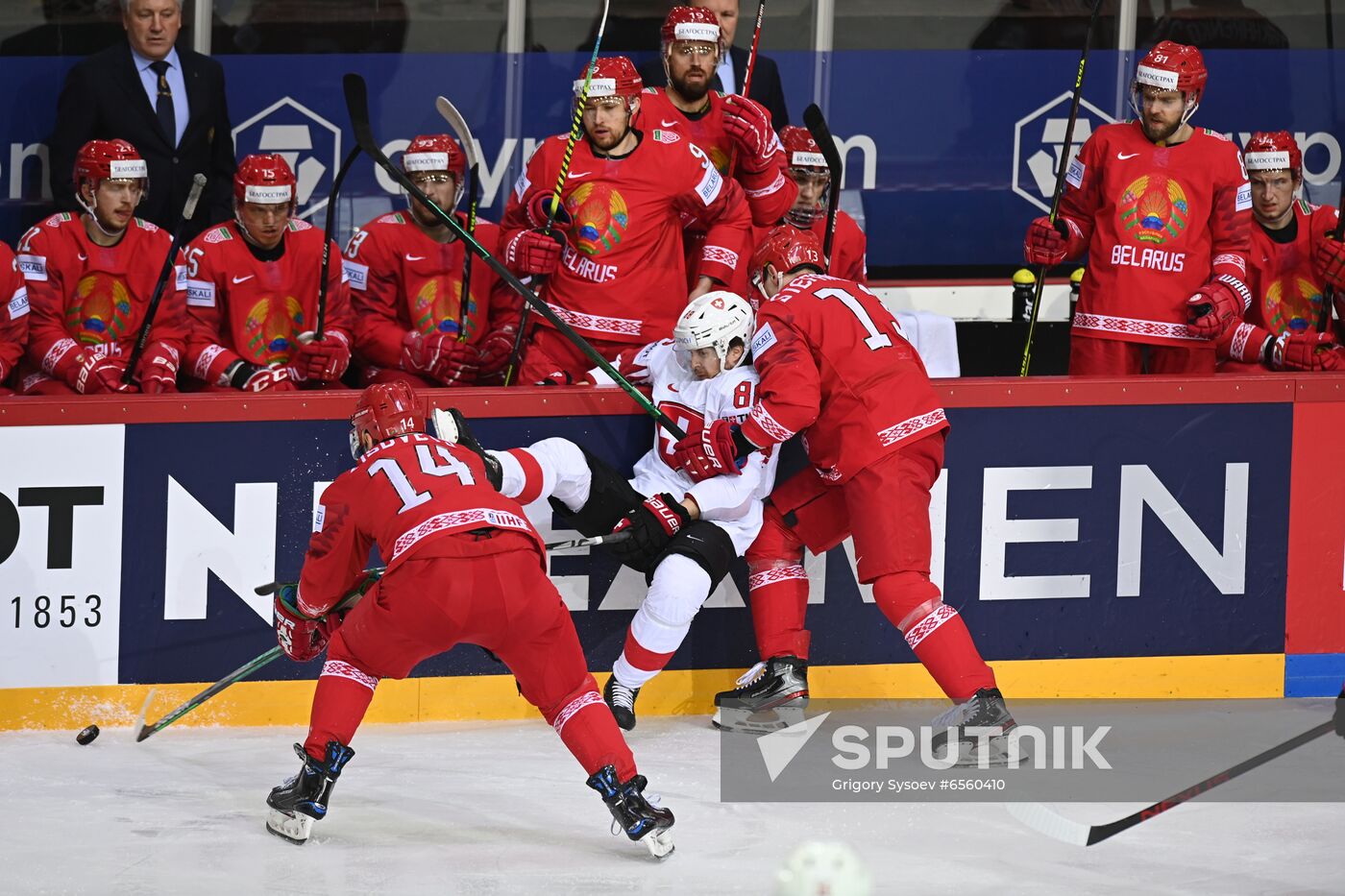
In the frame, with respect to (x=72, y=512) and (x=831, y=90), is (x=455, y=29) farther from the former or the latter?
(x=72, y=512)

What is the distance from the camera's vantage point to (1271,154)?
20.1 feet

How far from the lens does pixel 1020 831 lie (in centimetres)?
435

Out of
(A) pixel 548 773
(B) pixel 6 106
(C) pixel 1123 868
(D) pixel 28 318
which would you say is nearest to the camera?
(C) pixel 1123 868

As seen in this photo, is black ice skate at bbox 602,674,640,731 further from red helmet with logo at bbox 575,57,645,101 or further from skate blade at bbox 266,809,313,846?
red helmet with logo at bbox 575,57,645,101

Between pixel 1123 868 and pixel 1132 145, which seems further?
pixel 1132 145

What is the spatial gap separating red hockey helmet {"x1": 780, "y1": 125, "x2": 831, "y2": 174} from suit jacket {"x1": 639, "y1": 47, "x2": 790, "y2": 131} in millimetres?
211

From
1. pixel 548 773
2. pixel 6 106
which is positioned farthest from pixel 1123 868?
pixel 6 106

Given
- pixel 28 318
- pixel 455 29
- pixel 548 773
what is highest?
pixel 455 29

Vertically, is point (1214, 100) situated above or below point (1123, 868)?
above

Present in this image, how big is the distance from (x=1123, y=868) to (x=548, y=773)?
1412 mm

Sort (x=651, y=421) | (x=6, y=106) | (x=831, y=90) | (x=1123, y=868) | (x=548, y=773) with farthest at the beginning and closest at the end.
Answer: (x=831, y=90) → (x=6, y=106) → (x=651, y=421) → (x=548, y=773) → (x=1123, y=868)

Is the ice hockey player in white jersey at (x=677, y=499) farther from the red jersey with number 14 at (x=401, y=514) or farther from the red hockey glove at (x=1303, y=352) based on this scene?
the red hockey glove at (x=1303, y=352)

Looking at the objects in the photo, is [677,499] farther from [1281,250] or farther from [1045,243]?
[1281,250]

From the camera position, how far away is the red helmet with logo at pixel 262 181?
5.79 m
